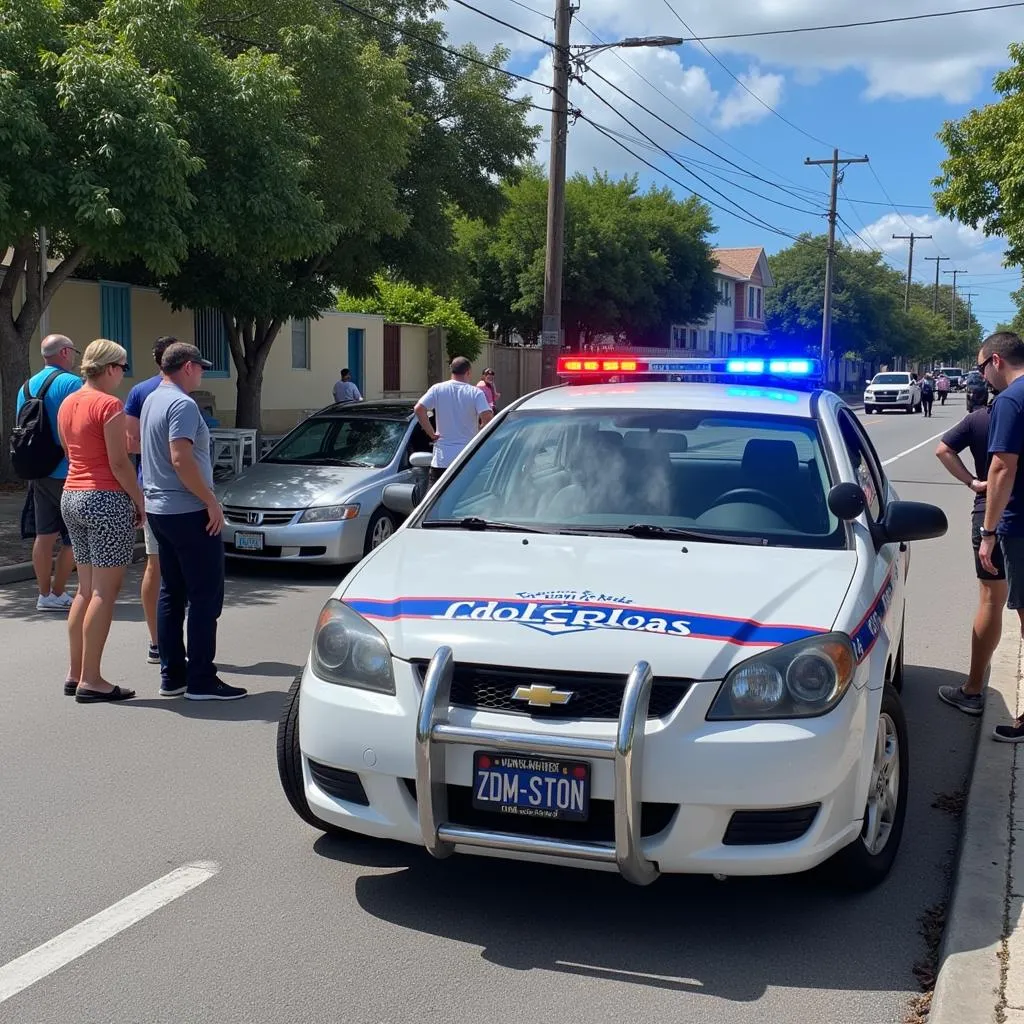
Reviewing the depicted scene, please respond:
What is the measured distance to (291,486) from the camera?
35.5ft

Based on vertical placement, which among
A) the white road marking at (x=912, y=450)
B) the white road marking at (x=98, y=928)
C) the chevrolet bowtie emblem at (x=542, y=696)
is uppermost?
the chevrolet bowtie emblem at (x=542, y=696)

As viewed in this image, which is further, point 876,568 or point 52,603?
point 52,603

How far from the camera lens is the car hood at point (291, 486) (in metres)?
10.5

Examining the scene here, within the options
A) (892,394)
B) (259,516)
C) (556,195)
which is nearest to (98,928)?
(259,516)

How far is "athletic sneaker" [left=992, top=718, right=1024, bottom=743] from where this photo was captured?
18.8 ft

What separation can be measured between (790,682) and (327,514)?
280 inches

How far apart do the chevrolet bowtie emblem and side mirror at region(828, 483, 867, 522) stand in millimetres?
1474

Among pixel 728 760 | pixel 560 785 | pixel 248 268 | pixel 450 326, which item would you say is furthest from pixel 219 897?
pixel 450 326

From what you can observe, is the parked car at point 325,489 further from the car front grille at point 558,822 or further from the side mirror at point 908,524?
the car front grille at point 558,822

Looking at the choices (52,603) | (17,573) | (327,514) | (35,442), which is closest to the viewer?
(35,442)

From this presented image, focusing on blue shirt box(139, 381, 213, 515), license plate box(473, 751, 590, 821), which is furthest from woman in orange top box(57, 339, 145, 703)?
license plate box(473, 751, 590, 821)

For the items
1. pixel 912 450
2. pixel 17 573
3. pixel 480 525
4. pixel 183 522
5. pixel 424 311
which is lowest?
pixel 912 450

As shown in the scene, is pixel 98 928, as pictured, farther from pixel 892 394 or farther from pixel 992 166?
pixel 892 394

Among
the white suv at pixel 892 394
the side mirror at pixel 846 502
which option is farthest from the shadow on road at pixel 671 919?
the white suv at pixel 892 394
